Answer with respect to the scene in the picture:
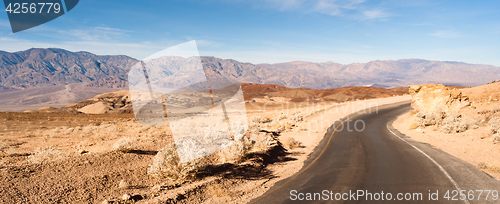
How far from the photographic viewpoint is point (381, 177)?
33.0ft

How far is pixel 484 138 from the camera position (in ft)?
49.5

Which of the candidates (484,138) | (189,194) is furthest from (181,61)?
(484,138)

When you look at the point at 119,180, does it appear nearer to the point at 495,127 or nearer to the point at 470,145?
the point at 470,145

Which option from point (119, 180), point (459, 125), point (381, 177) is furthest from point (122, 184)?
point (459, 125)

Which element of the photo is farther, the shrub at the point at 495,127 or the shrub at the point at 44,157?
the shrub at the point at 495,127

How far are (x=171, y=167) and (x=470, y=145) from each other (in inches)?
706

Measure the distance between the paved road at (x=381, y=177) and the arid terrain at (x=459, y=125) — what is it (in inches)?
49.6

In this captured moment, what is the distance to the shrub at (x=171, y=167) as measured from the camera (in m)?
9.72

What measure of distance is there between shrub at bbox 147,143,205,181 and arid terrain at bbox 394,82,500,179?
502 inches

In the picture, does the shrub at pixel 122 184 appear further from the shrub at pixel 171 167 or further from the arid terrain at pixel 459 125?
the arid terrain at pixel 459 125

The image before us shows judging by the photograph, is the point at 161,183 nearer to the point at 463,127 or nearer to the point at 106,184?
the point at 106,184

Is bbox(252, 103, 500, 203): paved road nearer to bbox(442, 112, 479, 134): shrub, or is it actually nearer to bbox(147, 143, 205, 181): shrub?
bbox(147, 143, 205, 181): shrub

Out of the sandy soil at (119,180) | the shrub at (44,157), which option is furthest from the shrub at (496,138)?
the shrub at (44,157)

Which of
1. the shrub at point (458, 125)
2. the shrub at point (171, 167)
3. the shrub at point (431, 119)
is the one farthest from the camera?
the shrub at point (431, 119)
